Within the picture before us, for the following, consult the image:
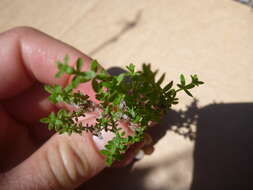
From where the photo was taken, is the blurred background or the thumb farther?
the blurred background

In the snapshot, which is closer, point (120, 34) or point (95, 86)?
point (95, 86)

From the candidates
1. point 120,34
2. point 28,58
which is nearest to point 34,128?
point 28,58

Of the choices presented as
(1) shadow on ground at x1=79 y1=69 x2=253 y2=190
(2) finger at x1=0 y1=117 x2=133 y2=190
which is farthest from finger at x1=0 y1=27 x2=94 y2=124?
(1) shadow on ground at x1=79 y1=69 x2=253 y2=190

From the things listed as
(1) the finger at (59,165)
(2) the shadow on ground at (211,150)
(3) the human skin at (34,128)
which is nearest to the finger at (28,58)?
(3) the human skin at (34,128)

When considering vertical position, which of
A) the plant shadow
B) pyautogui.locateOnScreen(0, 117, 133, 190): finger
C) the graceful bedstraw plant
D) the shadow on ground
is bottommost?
the shadow on ground

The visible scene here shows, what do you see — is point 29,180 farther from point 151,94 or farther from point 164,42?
point 164,42

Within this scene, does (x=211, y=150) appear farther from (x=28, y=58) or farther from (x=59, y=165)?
(x=28, y=58)

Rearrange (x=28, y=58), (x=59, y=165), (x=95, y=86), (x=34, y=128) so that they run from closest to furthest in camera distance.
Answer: (x=95, y=86) < (x=59, y=165) < (x=28, y=58) < (x=34, y=128)

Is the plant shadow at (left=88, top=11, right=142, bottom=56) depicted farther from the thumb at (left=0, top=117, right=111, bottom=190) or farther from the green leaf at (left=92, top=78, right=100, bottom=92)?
the green leaf at (left=92, top=78, right=100, bottom=92)

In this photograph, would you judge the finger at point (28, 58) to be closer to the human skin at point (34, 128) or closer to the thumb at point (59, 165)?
the human skin at point (34, 128)
